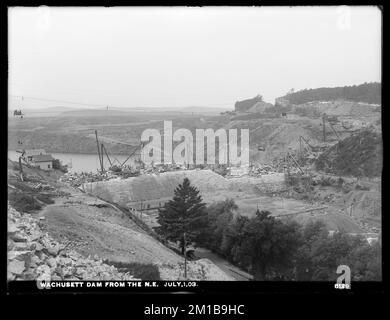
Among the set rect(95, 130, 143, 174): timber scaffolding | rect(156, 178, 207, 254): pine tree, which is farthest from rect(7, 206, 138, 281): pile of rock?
rect(95, 130, 143, 174): timber scaffolding

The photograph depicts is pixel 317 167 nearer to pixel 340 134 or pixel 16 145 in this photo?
pixel 340 134

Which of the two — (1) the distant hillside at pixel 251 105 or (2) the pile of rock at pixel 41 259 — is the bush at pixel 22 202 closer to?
(2) the pile of rock at pixel 41 259

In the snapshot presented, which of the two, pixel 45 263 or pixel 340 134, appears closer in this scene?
pixel 45 263

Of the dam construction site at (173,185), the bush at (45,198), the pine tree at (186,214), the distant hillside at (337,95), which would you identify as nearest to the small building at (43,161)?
the dam construction site at (173,185)

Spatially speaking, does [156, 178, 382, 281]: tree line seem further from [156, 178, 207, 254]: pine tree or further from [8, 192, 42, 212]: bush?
[8, 192, 42, 212]: bush

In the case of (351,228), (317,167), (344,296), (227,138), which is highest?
(227,138)

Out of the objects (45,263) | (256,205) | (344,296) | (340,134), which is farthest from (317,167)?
(45,263)

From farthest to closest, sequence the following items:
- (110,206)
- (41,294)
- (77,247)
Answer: (110,206)
(77,247)
(41,294)
